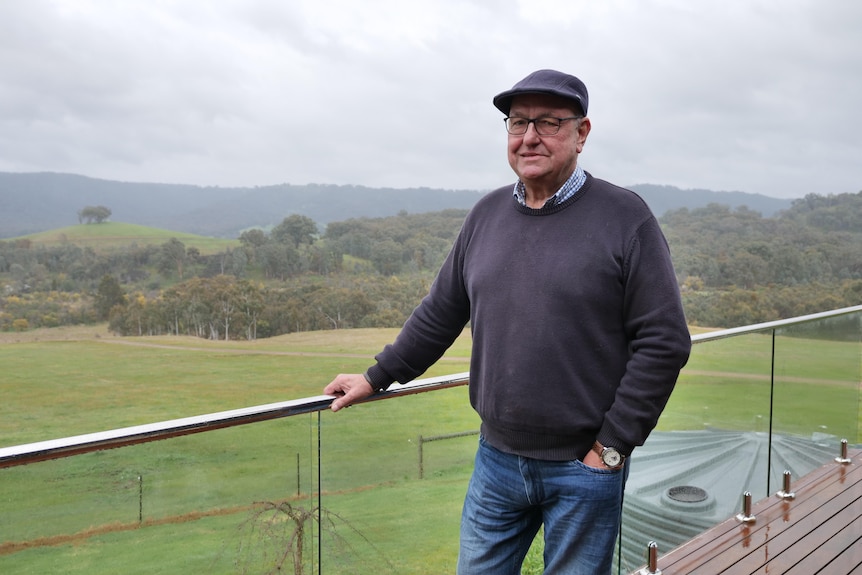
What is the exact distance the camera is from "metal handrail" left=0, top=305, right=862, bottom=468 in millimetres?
1080

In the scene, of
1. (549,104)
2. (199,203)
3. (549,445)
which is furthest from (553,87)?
(199,203)

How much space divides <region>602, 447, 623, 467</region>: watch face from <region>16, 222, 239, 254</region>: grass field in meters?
63.3

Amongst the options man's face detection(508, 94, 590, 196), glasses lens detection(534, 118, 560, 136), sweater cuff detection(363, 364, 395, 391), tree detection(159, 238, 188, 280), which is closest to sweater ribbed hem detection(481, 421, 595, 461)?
sweater cuff detection(363, 364, 395, 391)

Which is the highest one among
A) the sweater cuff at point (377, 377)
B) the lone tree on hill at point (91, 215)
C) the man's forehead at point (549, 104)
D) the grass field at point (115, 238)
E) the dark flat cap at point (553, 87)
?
the lone tree on hill at point (91, 215)

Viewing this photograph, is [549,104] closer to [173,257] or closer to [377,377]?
[377,377]

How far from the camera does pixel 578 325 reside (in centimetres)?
120

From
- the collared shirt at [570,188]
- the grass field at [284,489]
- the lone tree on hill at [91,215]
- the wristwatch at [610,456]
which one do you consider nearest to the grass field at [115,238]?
the lone tree on hill at [91,215]

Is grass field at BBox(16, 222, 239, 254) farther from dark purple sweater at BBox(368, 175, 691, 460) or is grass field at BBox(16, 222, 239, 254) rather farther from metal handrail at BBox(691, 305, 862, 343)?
dark purple sweater at BBox(368, 175, 691, 460)

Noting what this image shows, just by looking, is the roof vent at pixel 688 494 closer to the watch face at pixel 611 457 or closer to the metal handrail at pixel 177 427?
the metal handrail at pixel 177 427

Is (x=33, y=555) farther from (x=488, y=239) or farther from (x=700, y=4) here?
(x=700, y=4)

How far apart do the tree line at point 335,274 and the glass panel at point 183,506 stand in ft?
151

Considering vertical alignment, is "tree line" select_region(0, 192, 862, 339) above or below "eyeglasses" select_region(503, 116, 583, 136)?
below

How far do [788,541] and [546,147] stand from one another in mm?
1841

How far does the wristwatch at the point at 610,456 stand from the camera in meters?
1.21
